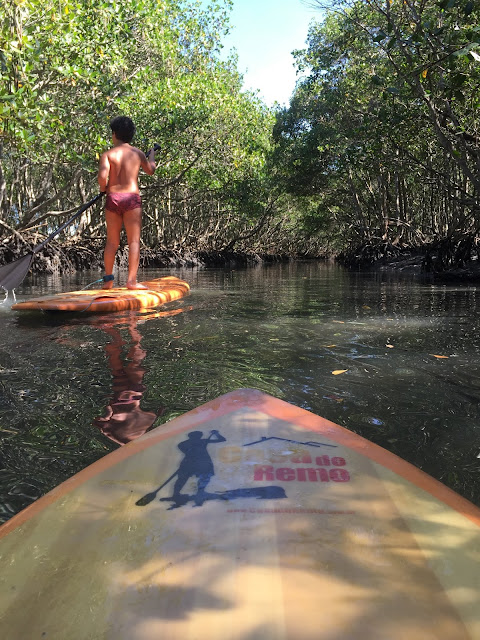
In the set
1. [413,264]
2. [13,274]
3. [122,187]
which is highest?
[122,187]

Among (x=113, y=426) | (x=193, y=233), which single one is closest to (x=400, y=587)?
(x=113, y=426)

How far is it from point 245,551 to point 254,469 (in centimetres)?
30

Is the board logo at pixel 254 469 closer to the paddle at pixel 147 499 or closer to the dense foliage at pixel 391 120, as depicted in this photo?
the paddle at pixel 147 499

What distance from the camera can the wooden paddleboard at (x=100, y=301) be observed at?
430 centimetres

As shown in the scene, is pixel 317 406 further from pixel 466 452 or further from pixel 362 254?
pixel 362 254

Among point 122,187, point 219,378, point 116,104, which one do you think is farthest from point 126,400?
point 116,104

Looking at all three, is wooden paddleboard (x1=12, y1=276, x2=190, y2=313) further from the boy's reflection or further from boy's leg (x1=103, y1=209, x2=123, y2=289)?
the boy's reflection

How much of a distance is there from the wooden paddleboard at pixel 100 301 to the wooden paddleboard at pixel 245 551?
336cm

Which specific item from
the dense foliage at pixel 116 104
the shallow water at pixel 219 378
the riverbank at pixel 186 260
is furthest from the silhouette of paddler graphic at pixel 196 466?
the riverbank at pixel 186 260

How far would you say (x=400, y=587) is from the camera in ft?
2.48

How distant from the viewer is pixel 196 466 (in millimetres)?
1160

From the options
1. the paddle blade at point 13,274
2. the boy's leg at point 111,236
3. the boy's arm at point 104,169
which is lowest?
the paddle blade at point 13,274

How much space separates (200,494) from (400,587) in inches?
16.7

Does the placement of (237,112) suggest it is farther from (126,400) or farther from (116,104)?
(126,400)
